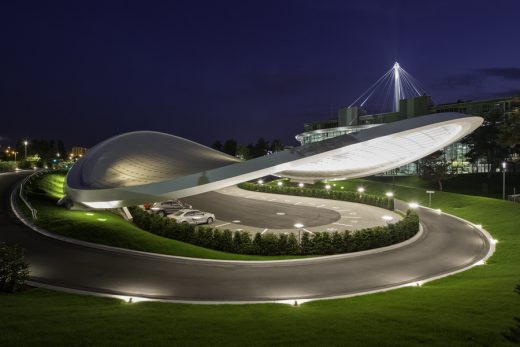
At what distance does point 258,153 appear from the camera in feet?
363

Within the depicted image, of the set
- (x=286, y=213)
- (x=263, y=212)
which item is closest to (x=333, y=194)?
(x=286, y=213)

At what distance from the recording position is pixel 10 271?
34.2ft

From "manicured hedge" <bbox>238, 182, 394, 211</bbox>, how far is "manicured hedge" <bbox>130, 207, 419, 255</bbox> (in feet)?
51.9

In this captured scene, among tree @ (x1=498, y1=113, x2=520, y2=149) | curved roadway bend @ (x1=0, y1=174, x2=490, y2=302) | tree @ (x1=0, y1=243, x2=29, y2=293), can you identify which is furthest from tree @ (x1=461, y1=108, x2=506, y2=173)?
tree @ (x1=0, y1=243, x2=29, y2=293)

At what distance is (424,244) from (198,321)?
16507 mm

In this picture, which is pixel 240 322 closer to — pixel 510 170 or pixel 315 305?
pixel 315 305

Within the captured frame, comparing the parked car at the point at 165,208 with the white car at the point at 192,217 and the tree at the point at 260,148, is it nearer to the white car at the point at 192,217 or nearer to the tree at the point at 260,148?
the white car at the point at 192,217

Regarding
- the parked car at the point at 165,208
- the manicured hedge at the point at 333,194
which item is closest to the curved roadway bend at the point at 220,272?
the parked car at the point at 165,208

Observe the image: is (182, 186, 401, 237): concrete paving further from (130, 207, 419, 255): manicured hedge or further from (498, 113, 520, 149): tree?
(498, 113, 520, 149): tree

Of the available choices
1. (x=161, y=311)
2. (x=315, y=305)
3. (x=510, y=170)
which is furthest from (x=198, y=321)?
(x=510, y=170)

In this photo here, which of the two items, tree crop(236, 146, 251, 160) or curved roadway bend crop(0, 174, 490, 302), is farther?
tree crop(236, 146, 251, 160)

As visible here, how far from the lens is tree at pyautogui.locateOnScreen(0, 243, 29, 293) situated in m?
10.4

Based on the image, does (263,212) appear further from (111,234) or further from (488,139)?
(488,139)

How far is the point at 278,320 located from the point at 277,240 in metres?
9.41
